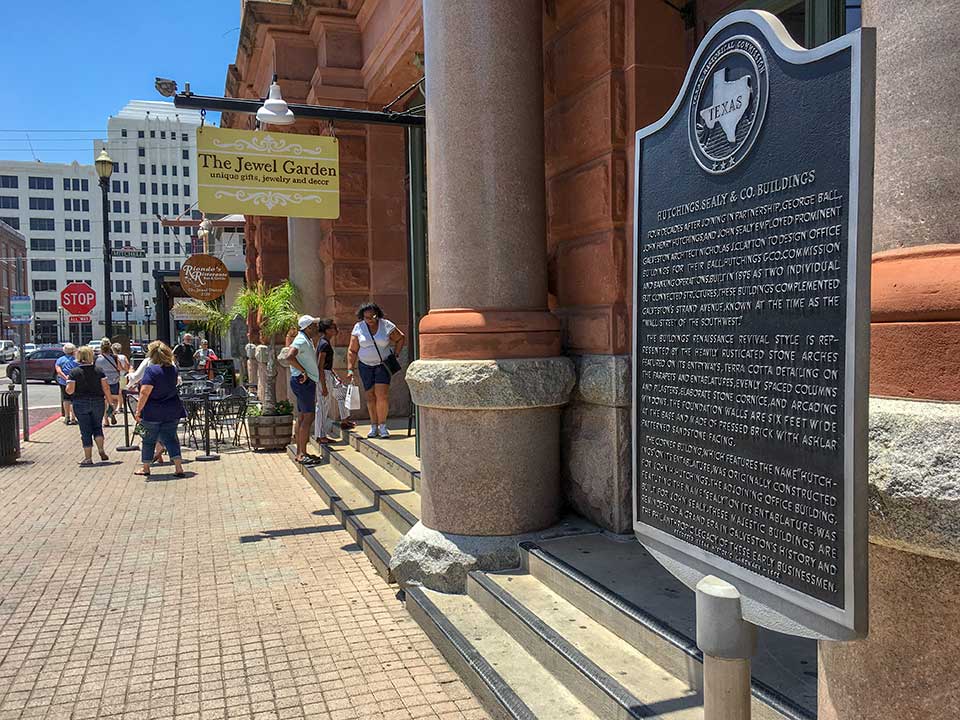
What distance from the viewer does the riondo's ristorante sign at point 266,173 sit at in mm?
8719

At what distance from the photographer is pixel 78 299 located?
54.2 feet

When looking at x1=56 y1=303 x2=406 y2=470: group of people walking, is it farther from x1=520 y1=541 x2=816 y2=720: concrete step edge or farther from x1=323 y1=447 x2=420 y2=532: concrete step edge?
x1=520 y1=541 x2=816 y2=720: concrete step edge

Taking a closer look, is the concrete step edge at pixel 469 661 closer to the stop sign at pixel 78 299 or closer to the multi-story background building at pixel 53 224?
the stop sign at pixel 78 299

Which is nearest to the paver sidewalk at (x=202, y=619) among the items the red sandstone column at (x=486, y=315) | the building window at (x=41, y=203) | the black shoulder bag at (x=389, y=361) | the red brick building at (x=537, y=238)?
the red sandstone column at (x=486, y=315)

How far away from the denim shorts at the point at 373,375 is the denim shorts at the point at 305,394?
0.94m

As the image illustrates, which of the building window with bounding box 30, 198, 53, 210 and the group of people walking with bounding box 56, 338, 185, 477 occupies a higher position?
the building window with bounding box 30, 198, 53, 210

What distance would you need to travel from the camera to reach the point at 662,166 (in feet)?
8.15

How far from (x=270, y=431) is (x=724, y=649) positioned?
37.9ft

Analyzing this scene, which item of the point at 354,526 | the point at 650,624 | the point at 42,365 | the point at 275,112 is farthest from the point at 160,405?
the point at 42,365

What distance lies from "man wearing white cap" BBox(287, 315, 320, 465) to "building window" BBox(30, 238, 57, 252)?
111m

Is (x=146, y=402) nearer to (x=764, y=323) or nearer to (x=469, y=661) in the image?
(x=469, y=661)

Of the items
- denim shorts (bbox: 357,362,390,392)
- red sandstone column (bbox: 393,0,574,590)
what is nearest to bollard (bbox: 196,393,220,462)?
denim shorts (bbox: 357,362,390,392)

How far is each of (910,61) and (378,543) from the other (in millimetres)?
5521

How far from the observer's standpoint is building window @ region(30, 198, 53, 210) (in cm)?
10362
